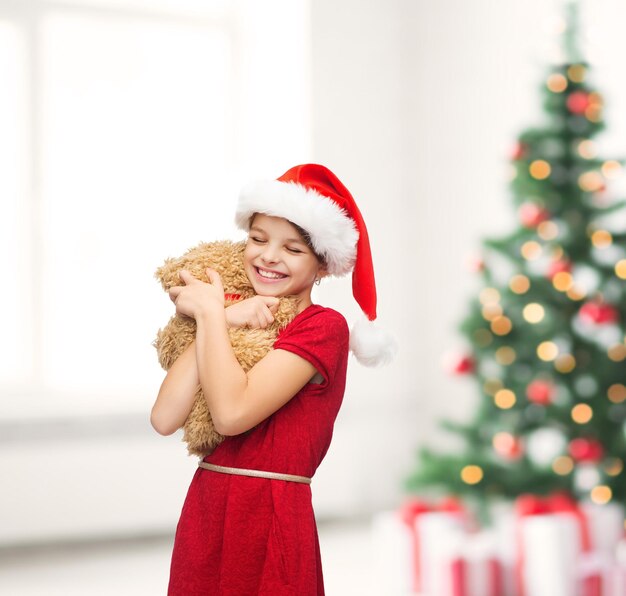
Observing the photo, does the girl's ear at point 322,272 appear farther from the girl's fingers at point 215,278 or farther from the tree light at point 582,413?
the tree light at point 582,413

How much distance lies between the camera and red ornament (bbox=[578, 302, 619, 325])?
9.70 ft

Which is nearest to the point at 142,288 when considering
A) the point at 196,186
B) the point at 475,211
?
the point at 196,186

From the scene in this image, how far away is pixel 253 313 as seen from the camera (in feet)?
4.26

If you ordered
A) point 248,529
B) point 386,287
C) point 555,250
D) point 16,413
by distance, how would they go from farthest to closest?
point 386,287 → point 16,413 → point 555,250 → point 248,529

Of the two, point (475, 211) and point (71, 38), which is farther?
point (475, 211)

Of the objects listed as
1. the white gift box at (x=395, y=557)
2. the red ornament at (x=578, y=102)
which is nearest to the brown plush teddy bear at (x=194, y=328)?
the white gift box at (x=395, y=557)

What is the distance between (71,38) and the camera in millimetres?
4203

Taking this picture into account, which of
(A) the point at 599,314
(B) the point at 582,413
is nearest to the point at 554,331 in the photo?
(A) the point at 599,314

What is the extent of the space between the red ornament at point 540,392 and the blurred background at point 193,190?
2.47 ft

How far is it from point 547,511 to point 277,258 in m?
2.00

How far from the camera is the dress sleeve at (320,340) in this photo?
4.16 feet

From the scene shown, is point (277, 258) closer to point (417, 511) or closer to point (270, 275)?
point (270, 275)

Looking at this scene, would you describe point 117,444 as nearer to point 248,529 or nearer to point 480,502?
point 480,502

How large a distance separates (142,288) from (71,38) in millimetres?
1215
